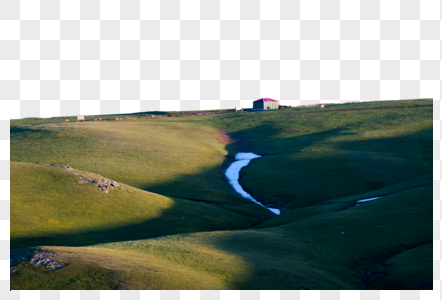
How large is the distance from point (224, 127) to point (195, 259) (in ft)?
314

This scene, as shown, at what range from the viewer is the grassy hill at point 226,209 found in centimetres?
2423


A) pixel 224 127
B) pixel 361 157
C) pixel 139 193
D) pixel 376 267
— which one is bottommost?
pixel 376 267

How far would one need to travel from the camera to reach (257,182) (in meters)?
69.6

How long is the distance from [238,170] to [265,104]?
89.4 metres

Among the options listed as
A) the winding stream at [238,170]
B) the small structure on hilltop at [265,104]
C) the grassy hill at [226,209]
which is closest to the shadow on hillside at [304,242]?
the grassy hill at [226,209]

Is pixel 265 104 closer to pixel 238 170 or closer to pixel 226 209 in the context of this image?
pixel 238 170

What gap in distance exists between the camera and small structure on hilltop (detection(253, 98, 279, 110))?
162750mm

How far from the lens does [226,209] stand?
2115 inches

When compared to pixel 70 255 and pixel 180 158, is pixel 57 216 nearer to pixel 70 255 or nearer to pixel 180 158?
pixel 70 255

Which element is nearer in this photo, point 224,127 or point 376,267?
point 376,267

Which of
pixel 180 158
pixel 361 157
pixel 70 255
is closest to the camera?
pixel 70 255

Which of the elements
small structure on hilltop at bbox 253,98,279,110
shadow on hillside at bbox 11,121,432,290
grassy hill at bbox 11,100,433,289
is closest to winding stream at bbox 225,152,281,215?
grassy hill at bbox 11,100,433,289

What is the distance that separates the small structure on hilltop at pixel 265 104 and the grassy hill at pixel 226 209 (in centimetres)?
5823

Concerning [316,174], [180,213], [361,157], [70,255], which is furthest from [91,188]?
[361,157]
